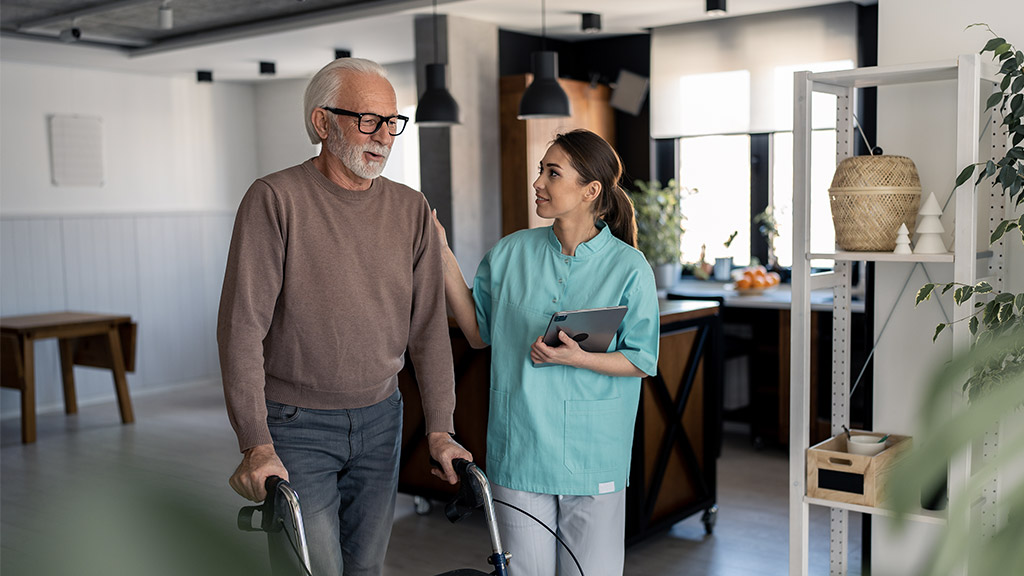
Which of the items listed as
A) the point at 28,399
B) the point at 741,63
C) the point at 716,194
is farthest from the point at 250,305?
the point at 716,194

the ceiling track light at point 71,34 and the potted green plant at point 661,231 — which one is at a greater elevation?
the ceiling track light at point 71,34

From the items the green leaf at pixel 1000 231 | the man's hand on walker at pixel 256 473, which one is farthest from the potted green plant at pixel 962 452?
the green leaf at pixel 1000 231

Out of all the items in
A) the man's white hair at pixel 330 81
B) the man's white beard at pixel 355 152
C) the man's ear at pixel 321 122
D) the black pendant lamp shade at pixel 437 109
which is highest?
the black pendant lamp shade at pixel 437 109

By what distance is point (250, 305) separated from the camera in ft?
6.10

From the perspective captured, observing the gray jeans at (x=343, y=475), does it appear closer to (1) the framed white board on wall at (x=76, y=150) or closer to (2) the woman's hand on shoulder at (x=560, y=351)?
(2) the woman's hand on shoulder at (x=560, y=351)

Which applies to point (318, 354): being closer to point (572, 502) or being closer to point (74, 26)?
point (572, 502)

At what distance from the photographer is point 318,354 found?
1971mm

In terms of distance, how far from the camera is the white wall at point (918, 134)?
2.69 m

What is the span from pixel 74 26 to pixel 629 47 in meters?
3.69

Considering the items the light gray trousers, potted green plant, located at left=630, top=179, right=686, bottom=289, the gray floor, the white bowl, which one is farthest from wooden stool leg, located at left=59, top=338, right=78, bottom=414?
the white bowl

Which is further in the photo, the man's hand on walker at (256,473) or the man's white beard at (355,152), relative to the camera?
the man's white beard at (355,152)

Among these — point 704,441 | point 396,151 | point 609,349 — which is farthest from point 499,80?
point 609,349

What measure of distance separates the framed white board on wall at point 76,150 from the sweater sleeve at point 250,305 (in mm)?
6206

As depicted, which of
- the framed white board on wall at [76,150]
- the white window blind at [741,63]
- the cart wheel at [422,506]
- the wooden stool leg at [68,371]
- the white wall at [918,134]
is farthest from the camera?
the framed white board on wall at [76,150]
